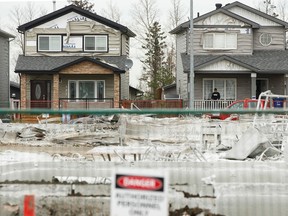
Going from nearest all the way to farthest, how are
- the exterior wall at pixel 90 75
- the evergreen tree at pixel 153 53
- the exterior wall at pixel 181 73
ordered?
the exterior wall at pixel 90 75 → the exterior wall at pixel 181 73 → the evergreen tree at pixel 153 53

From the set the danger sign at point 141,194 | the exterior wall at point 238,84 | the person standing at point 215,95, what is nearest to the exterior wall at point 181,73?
the exterior wall at point 238,84

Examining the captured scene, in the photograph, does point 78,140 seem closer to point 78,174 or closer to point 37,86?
point 78,174

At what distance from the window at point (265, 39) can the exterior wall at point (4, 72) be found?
17.8 m

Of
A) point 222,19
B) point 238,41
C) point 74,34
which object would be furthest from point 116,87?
point 238,41

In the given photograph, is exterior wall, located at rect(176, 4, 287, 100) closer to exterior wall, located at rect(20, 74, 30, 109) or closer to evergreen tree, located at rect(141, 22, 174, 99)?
exterior wall, located at rect(20, 74, 30, 109)

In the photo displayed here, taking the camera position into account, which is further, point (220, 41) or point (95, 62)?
point (220, 41)

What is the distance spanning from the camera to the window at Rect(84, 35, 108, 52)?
33.6 meters

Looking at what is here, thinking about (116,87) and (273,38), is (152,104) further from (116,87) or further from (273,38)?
(273,38)

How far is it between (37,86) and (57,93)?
6.72ft

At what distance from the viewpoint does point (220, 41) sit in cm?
3397

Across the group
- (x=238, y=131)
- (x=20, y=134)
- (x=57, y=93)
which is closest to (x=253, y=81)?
(x=57, y=93)

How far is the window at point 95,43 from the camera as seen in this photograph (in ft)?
110

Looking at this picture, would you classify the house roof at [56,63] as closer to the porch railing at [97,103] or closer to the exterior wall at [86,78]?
the exterior wall at [86,78]

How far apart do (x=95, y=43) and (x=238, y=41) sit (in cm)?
920
